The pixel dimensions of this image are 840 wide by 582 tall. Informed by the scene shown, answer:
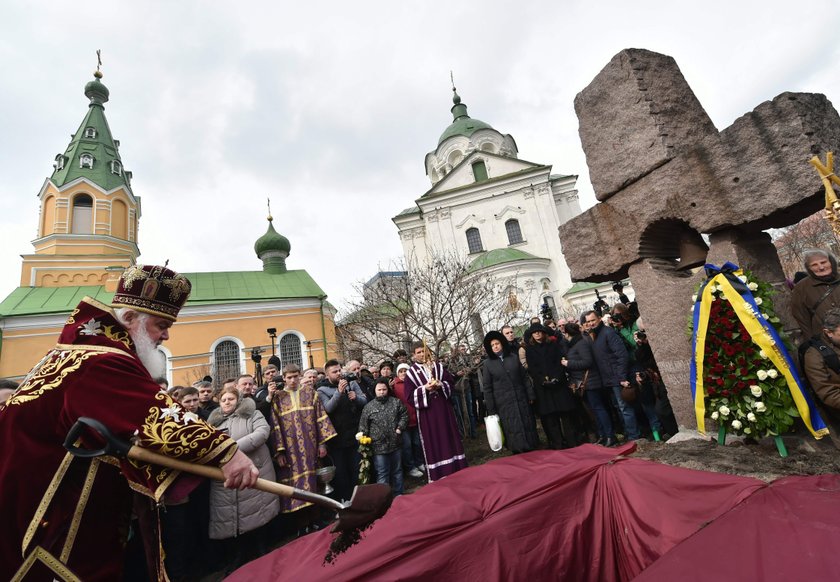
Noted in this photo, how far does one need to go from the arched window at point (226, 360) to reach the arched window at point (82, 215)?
13539 millimetres

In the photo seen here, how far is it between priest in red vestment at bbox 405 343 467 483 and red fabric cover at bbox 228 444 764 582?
8.50ft

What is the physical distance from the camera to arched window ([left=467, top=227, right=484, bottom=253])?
29.3 m

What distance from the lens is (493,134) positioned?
34.9 metres

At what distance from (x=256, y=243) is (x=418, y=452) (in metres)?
26.8

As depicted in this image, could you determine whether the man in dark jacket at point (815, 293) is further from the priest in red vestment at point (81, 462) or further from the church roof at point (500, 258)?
the church roof at point (500, 258)

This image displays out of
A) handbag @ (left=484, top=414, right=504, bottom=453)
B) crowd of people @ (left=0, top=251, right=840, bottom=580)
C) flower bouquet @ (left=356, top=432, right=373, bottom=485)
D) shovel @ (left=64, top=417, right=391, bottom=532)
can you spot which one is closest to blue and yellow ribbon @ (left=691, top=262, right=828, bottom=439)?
crowd of people @ (left=0, top=251, right=840, bottom=580)

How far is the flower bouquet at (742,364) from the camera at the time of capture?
3010 mm

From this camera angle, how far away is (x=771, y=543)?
1.43m

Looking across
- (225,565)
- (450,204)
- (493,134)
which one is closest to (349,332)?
(225,565)

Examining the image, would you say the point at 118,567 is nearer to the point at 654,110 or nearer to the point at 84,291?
the point at 654,110

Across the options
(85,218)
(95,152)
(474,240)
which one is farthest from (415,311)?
(95,152)

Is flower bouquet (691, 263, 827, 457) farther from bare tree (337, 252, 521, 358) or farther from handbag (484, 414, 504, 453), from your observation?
bare tree (337, 252, 521, 358)

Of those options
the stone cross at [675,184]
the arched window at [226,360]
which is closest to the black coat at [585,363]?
the stone cross at [675,184]

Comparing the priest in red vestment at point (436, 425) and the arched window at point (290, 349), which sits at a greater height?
the arched window at point (290, 349)
